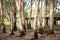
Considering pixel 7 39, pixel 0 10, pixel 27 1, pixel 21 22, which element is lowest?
pixel 7 39

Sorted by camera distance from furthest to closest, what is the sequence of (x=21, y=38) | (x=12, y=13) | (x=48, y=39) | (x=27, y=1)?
1. (x=27, y=1)
2. (x=12, y=13)
3. (x=21, y=38)
4. (x=48, y=39)

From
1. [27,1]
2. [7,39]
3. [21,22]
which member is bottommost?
[7,39]

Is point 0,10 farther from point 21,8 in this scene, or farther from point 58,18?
point 58,18

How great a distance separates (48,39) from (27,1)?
16.9 metres

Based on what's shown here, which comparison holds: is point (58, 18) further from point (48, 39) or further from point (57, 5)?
point (48, 39)

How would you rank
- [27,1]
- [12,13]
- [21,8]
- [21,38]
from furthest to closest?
[27,1] < [12,13] < [21,8] < [21,38]

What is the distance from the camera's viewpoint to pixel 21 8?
13.7 m

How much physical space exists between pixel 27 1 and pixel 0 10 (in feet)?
42.4

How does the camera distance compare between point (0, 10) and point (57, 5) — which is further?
point (57, 5)

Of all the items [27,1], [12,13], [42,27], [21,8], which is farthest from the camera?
[27,1]

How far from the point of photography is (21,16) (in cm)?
1383

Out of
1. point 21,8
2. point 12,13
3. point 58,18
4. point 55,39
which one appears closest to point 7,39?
point 21,8

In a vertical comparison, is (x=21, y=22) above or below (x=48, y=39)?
above

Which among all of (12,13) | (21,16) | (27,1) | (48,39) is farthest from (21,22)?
(27,1)
